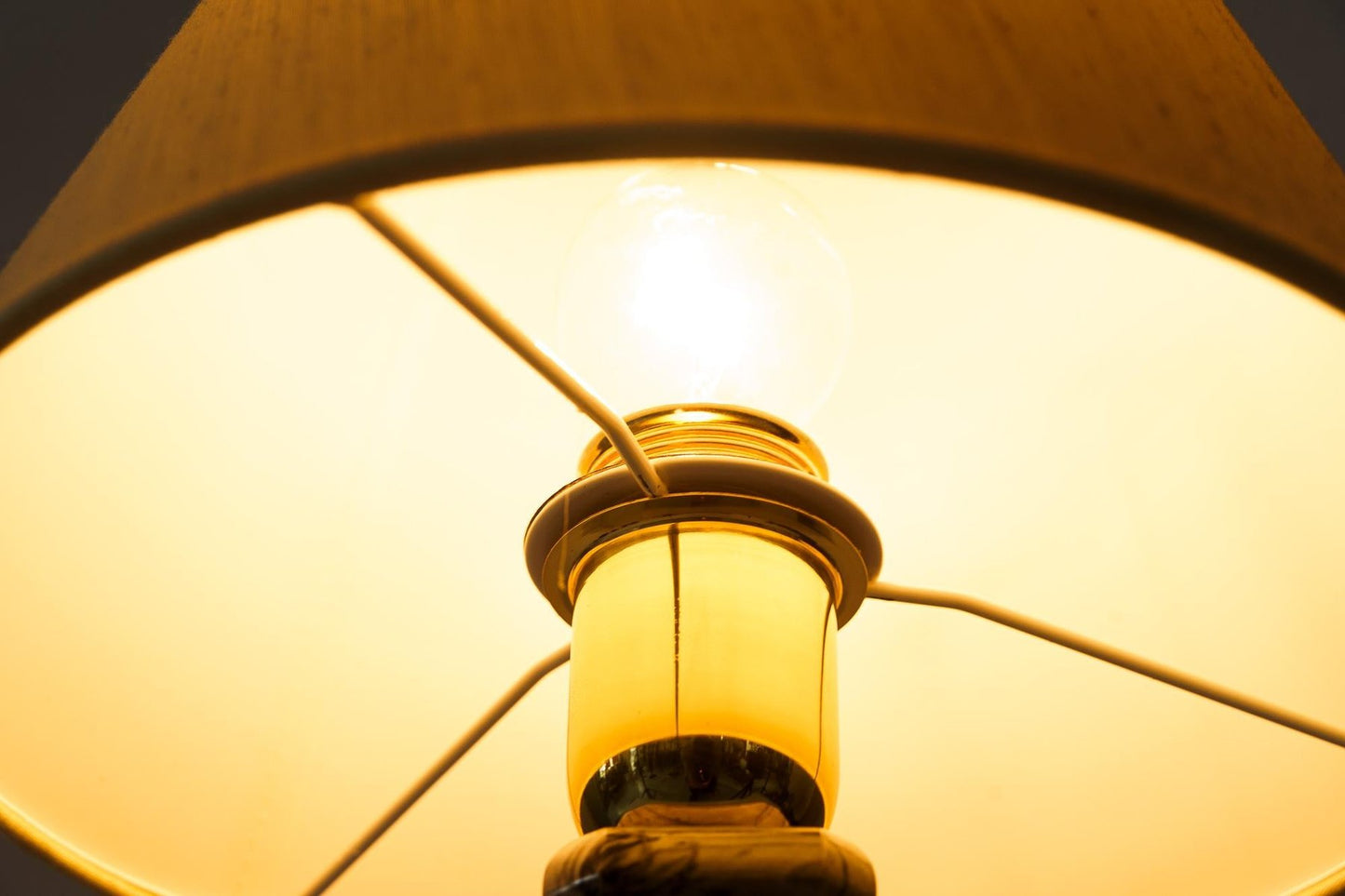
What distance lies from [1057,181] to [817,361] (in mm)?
Answer: 229

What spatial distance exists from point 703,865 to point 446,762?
0.42ft

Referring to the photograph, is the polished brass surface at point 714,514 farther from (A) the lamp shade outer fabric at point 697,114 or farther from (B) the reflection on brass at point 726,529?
(A) the lamp shade outer fabric at point 697,114

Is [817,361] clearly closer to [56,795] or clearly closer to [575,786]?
[575,786]

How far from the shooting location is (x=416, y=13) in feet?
1.03

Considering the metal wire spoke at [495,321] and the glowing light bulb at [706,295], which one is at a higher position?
the glowing light bulb at [706,295]

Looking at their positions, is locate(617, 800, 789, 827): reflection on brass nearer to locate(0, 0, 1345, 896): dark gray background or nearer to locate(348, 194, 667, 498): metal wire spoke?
locate(348, 194, 667, 498): metal wire spoke

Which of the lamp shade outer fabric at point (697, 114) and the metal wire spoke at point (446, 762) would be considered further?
the metal wire spoke at point (446, 762)

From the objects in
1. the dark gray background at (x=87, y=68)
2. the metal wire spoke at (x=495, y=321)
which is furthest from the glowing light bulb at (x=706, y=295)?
the dark gray background at (x=87, y=68)

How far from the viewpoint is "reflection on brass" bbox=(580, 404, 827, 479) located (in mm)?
481

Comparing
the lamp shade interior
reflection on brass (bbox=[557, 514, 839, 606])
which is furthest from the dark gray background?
reflection on brass (bbox=[557, 514, 839, 606])

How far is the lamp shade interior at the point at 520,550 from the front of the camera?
48cm

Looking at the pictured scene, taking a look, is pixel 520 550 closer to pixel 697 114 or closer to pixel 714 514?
pixel 714 514

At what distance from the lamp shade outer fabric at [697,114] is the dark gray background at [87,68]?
28.2 inches

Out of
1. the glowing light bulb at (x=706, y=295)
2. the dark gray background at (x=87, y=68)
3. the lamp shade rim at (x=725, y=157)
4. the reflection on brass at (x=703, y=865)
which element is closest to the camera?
the lamp shade rim at (x=725, y=157)
